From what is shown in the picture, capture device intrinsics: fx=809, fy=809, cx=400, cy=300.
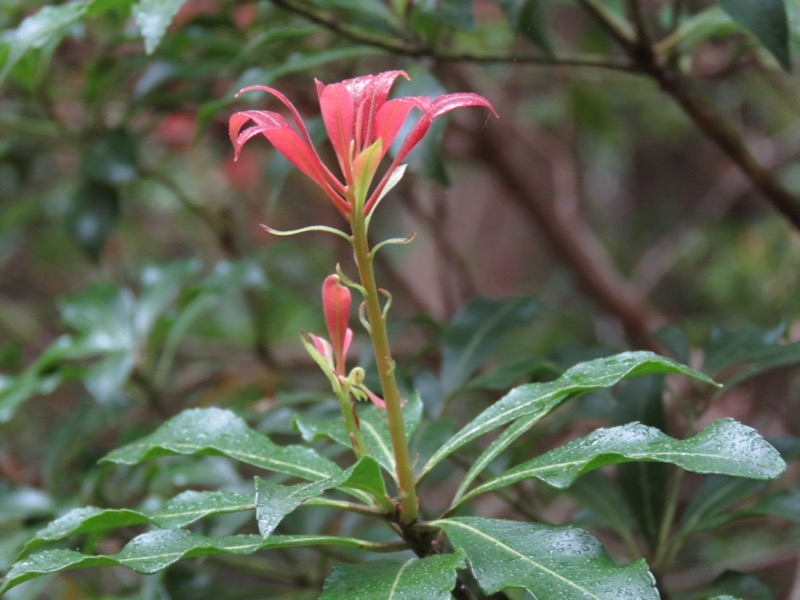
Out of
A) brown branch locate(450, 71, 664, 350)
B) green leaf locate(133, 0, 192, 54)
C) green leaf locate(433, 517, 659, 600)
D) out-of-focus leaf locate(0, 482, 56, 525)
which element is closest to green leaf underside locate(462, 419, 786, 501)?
green leaf locate(433, 517, 659, 600)

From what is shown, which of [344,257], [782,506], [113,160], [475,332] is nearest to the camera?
[782,506]

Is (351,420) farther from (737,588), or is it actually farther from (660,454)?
(737,588)

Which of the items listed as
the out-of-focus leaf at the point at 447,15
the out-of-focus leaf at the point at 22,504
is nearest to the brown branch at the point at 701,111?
the out-of-focus leaf at the point at 447,15

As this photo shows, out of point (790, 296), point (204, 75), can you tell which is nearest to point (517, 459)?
point (204, 75)

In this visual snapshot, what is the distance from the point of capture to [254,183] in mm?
2377

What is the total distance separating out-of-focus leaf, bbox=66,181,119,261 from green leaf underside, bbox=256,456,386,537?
2.61ft

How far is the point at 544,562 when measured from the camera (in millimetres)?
490

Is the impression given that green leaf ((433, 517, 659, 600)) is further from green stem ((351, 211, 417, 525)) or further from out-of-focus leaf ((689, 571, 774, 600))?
out-of-focus leaf ((689, 571, 774, 600))

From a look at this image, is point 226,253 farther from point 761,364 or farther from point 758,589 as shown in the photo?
point 758,589

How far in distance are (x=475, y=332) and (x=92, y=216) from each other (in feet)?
1.99

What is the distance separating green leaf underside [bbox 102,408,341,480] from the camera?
0.59 meters

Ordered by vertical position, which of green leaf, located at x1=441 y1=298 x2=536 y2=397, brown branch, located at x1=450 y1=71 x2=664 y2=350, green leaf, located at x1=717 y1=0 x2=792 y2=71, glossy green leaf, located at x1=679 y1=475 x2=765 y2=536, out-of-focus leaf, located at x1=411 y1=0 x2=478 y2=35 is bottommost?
brown branch, located at x1=450 y1=71 x2=664 y2=350

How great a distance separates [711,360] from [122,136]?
0.85 m

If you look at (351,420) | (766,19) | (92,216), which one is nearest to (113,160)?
(92,216)
